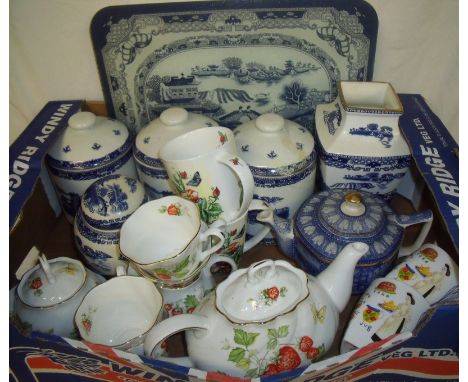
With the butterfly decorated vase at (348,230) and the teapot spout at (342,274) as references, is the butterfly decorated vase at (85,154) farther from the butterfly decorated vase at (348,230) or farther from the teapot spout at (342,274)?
the teapot spout at (342,274)

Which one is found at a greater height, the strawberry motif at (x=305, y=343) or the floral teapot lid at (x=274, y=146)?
the floral teapot lid at (x=274, y=146)

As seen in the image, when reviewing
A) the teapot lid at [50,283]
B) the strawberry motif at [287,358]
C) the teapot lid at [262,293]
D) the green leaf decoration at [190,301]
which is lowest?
the green leaf decoration at [190,301]

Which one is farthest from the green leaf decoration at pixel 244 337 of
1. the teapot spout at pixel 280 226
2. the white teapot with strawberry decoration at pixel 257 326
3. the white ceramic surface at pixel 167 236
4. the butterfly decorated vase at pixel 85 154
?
the butterfly decorated vase at pixel 85 154

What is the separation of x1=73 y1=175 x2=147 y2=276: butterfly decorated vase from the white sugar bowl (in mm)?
235

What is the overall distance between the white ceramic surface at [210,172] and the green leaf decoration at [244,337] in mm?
225

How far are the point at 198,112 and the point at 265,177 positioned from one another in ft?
0.93

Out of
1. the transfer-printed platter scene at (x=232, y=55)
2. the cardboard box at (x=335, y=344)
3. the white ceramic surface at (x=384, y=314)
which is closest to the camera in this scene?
the cardboard box at (x=335, y=344)

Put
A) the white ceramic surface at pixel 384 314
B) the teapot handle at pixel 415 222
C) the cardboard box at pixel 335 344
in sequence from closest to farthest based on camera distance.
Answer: the cardboard box at pixel 335 344, the white ceramic surface at pixel 384 314, the teapot handle at pixel 415 222

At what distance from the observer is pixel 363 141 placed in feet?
2.93

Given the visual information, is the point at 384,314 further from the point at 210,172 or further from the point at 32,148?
the point at 32,148

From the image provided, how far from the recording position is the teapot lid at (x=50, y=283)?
80cm

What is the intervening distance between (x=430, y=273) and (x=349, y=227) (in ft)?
0.53

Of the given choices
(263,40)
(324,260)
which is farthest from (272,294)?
(263,40)

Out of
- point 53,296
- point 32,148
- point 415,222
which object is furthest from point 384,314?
point 32,148
